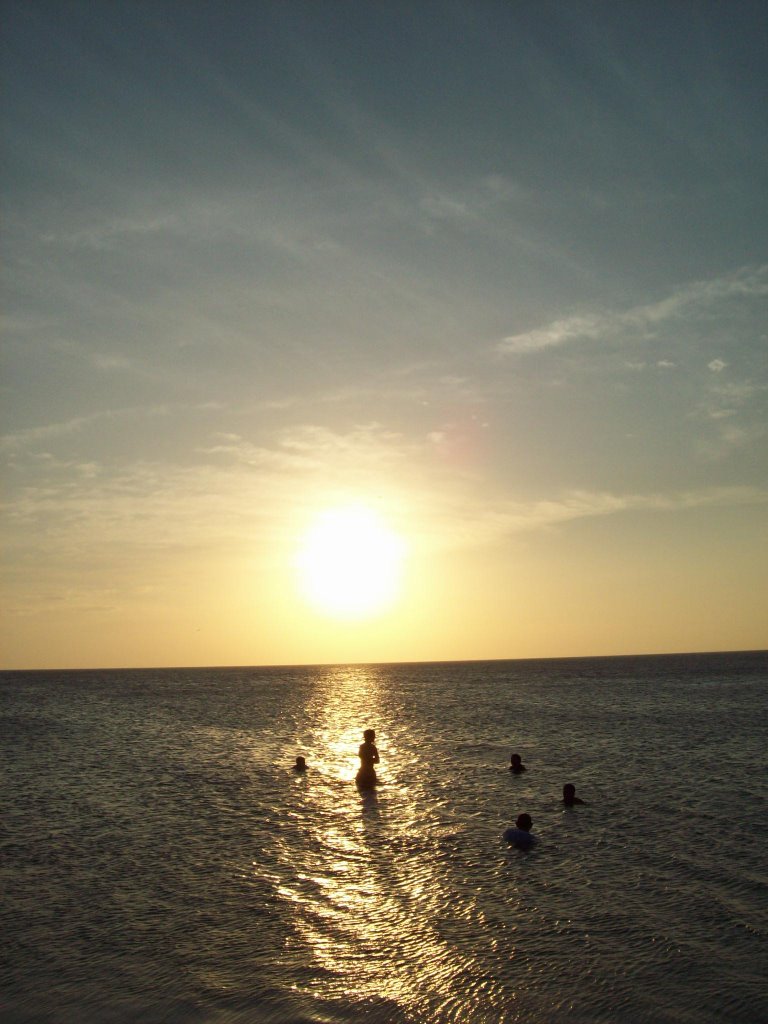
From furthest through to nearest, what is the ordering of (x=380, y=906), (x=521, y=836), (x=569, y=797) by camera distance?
(x=569, y=797), (x=521, y=836), (x=380, y=906)

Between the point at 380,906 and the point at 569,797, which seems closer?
the point at 380,906

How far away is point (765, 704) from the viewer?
271 feet

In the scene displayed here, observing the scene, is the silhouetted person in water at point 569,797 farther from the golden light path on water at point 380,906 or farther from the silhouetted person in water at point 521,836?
the golden light path on water at point 380,906

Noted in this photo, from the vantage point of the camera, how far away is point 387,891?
776 inches

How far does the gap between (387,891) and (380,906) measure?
122 centimetres

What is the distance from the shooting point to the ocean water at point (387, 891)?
540 inches

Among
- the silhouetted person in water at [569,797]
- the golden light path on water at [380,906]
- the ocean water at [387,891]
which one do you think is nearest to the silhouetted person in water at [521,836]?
the ocean water at [387,891]

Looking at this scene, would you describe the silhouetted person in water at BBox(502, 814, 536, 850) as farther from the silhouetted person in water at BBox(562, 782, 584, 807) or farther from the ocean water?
the silhouetted person in water at BBox(562, 782, 584, 807)

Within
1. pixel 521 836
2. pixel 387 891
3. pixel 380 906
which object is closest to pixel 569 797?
pixel 521 836

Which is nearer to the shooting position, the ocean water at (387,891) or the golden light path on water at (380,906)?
the ocean water at (387,891)

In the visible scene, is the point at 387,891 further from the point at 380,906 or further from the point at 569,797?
the point at 569,797

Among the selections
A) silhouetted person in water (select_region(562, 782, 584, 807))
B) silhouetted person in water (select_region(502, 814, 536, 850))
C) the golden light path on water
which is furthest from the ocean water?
silhouetted person in water (select_region(562, 782, 584, 807))

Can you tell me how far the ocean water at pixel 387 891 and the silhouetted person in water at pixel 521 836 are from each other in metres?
0.35

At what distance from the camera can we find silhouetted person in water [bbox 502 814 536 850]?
78.2 ft
